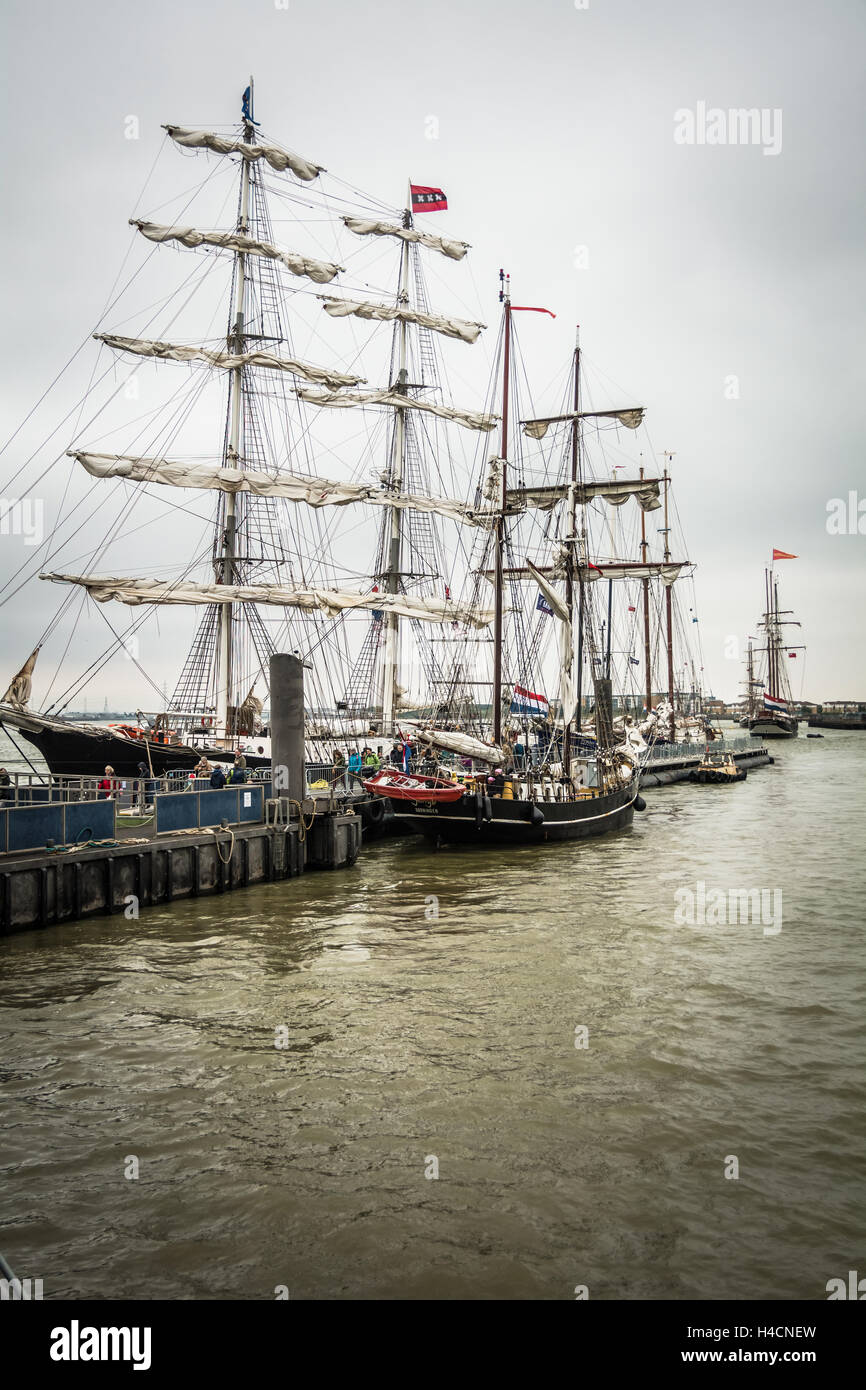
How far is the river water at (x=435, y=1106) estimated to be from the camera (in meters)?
6.81

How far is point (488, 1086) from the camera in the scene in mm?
9953

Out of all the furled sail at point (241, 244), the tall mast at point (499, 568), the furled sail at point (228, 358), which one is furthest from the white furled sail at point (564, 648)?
the furled sail at point (241, 244)

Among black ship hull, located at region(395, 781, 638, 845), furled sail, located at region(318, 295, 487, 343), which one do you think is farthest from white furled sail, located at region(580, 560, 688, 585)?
black ship hull, located at region(395, 781, 638, 845)

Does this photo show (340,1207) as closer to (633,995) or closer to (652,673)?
(633,995)

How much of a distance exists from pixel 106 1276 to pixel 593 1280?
3814 mm

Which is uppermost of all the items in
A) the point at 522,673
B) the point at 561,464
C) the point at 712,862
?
the point at 561,464

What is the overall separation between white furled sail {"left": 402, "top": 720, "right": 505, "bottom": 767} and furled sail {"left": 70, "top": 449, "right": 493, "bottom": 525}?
35.7 ft

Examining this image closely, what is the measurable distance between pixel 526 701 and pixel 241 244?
94.7 ft

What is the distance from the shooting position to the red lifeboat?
28.3m

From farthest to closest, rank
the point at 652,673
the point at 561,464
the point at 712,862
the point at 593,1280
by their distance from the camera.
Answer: the point at 652,673, the point at 561,464, the point at 712,862, the point at 593,1280

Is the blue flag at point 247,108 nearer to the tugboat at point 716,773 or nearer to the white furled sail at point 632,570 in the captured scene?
the white furled sail at point 632,570

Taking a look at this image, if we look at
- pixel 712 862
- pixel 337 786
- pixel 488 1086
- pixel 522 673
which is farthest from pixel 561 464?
pixel 488 1086

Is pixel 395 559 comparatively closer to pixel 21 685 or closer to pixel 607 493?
pixel 607 493

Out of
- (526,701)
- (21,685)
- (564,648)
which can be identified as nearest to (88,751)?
(21,685)
